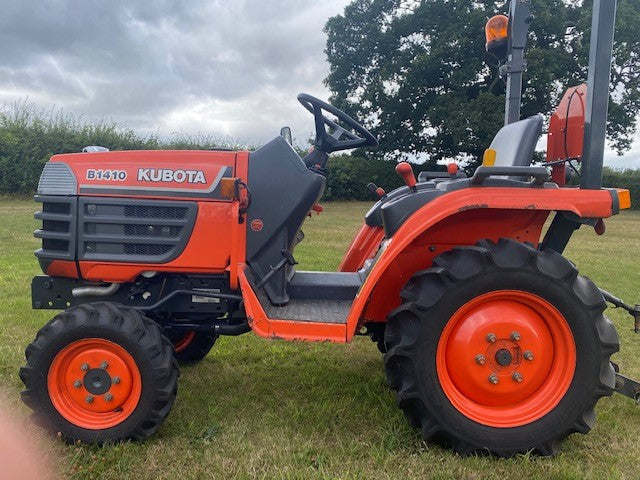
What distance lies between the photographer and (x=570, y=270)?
2.25 meters

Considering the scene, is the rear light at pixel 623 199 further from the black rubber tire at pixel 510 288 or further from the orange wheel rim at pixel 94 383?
the orange wheel rim at pixel 94 383

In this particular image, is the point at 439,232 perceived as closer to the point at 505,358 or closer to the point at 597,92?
the point at 505,358

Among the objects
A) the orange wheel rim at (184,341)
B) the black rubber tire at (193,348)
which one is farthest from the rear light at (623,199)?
the orange wheel rim at (184,341)

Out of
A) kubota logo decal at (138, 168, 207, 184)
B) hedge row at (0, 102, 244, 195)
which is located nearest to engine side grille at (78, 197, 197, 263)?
kubota logo decal at (138, 168, 207, 184)

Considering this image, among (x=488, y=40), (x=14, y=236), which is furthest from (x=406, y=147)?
(x=488, y=40)

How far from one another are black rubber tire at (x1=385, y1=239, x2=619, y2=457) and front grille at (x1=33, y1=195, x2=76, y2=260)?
5.72ft

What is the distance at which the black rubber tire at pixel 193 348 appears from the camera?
133 inches

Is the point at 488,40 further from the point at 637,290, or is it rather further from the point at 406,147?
the point at 406,147

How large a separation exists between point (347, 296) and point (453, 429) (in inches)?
38.1

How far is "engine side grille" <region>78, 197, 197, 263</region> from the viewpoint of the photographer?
8.61 feet

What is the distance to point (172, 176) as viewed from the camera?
262 cm

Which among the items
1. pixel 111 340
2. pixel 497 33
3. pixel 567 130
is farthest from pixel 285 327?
pixel 497 33

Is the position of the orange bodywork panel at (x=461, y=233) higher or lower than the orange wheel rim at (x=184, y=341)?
higher

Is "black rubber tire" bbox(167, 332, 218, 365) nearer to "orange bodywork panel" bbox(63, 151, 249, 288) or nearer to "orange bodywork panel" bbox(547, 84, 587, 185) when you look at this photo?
"orange bodywork panel" bbox(63, 151, 249, 288)
